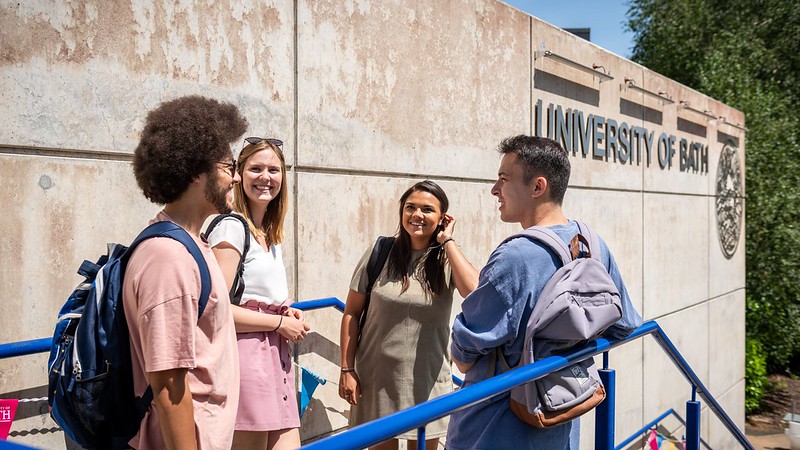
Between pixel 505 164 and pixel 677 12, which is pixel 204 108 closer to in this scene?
pixel 505 164

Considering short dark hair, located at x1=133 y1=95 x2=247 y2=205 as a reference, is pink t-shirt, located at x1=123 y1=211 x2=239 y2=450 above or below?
below

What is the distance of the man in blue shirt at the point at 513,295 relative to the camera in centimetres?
231

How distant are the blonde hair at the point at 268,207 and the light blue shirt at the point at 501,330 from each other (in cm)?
89

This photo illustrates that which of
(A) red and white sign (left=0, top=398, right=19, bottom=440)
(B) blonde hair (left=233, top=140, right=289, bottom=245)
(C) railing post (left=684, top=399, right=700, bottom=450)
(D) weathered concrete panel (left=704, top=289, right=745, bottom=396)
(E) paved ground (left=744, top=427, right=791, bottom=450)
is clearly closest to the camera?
(A) red and white sign (left=0, top=398, right=19, bottom=440)

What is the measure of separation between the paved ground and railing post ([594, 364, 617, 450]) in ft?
31.1

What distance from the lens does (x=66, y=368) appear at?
174cm

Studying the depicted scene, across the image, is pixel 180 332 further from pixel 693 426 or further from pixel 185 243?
pixel 693 426

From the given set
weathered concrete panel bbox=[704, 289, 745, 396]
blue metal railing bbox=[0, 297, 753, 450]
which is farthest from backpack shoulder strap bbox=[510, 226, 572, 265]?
weathered concrete panel bbox=[704, 289, 745, 396]

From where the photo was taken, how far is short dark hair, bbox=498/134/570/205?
2.54m

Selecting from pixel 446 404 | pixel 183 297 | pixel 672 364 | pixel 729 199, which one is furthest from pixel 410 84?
pixel 729 199

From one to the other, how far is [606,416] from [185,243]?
6.26ft

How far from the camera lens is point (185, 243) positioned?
1.78 meters

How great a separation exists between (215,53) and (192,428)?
208 centimetres

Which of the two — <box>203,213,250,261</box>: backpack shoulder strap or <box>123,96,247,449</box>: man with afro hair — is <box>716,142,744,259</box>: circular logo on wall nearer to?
<box>203,213,250,261</box>: backpack shoulder strap
